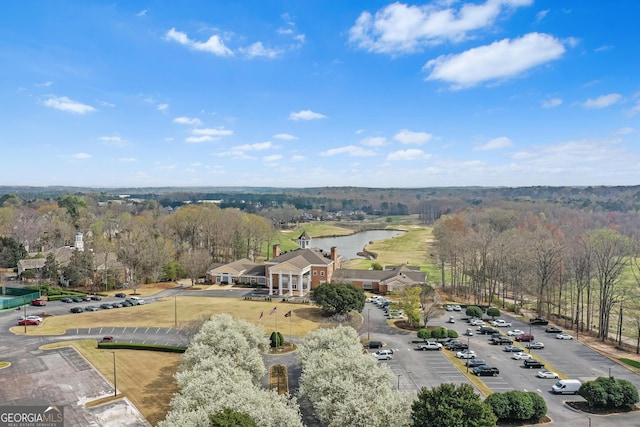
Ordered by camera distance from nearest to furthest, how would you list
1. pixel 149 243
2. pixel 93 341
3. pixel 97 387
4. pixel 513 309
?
pixel 97 387, pixel 93 341, pixel 513 309, pixel 149 243

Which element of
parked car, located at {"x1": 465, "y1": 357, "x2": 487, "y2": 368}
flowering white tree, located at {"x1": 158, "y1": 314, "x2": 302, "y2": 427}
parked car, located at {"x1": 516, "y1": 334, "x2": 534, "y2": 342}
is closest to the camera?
flowering white tree, located at {"x1": 158, "y1": 314, "x2": 302, "y2": 427}


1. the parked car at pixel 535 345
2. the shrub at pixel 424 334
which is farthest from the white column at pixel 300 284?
the parked car at pixel 535 345

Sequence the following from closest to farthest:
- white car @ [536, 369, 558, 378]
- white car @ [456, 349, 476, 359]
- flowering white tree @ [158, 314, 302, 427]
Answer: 1. flowering white tree @ [158, 314, 302, 427]
2. white car @ [536, 369, 558, 378]
3. white car @ [456, 349, 476, 359]

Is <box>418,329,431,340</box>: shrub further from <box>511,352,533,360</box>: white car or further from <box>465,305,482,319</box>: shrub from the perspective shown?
<box>465,305,482,319</box>: shrub

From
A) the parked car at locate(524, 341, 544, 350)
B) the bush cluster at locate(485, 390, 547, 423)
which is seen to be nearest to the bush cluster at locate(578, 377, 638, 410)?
the bush cluster at locate(485, 390, 547, 423)

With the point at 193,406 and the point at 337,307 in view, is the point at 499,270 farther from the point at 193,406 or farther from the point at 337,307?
the point at 193,406

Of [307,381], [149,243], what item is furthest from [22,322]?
[307,381]
